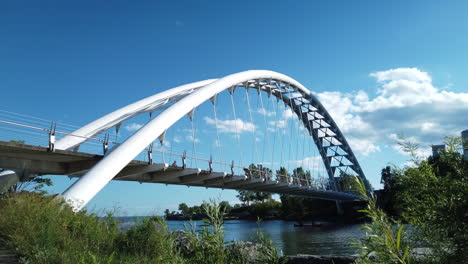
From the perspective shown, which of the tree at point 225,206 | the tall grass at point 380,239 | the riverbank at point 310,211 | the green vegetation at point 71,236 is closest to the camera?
the tall grass at point 380,239

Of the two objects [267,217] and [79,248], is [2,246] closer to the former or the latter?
[79,248]

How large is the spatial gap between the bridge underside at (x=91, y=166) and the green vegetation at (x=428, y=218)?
1171 centimetres

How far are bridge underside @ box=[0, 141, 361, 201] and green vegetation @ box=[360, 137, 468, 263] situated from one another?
11713 millimetres

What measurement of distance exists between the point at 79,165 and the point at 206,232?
13.2 meters

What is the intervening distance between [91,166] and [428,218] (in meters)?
13.9

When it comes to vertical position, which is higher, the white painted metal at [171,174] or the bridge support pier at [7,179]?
the white painted metal at [171,174]

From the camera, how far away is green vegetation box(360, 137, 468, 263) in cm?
258

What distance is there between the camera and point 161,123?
15938 millimetres

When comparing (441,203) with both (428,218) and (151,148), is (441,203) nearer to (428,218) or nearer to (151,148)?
(428,218)

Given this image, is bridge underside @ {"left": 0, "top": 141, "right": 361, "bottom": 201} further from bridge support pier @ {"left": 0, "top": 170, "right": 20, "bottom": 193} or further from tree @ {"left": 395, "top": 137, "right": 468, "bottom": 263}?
tree @ {"left": 395, "top": 137, "right": 468, "bottom": 263}

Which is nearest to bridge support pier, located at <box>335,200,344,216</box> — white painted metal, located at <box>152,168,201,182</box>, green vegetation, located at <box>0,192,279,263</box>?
white painted metal, located at <box>152,168,201,182</box>

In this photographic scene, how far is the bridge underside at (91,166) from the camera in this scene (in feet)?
41.8

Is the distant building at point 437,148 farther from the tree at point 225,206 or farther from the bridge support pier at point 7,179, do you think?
the bridge support pier at point 7,179

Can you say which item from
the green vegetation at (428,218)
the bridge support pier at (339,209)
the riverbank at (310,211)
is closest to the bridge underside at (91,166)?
the green vegetation at (428,218)
